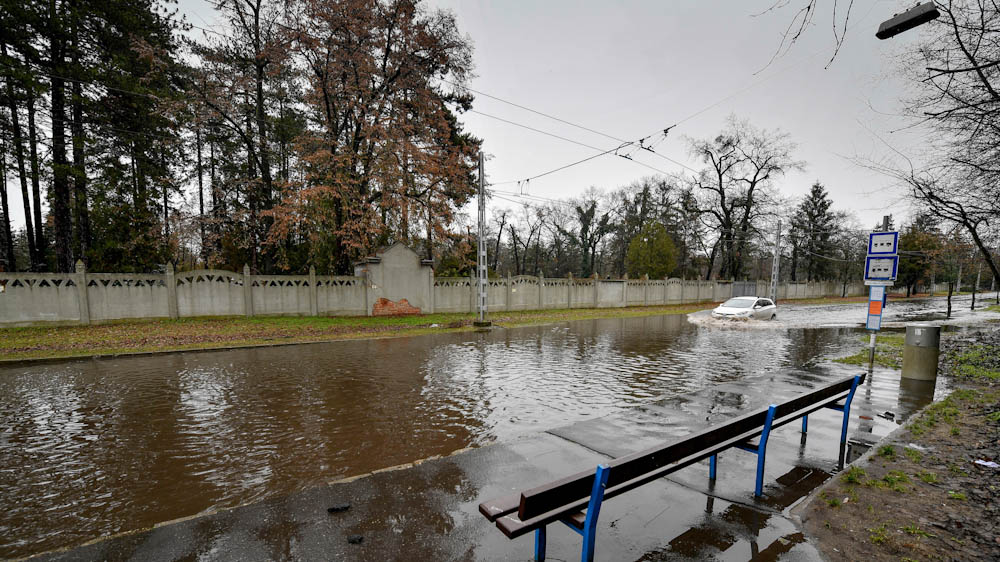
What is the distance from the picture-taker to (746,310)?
19984 mm

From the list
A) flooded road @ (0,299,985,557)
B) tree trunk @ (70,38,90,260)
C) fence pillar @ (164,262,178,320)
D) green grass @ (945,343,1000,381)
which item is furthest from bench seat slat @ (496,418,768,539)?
tree trunk @ (70,38,90,260)

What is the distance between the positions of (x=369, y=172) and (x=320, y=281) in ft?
19.1

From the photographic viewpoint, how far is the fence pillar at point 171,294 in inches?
625

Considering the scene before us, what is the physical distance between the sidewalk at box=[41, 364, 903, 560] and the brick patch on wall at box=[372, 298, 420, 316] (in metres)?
16.2

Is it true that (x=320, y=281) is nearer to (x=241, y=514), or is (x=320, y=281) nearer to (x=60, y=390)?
(x=60, y=390)

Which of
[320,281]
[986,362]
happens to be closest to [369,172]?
[320,281]

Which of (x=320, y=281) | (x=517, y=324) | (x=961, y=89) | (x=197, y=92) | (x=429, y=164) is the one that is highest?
(x=197, y=92)

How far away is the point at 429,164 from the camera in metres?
18.6

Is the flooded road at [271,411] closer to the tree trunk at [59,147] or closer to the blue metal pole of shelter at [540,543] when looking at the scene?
the blue metal pole of shelter at [540,543]

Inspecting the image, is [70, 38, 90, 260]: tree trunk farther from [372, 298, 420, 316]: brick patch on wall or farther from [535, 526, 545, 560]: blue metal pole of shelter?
[535, 526, 545, 560]: blue metal pole of shelter

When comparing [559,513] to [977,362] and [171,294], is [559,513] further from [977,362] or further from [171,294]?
[171,294]

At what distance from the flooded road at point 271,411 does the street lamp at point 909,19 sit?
5.61 metres

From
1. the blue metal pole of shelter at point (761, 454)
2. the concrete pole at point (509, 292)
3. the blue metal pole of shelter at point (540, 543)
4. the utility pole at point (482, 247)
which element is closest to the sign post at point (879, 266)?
the blue metal pole of shelter at point (761, 454)

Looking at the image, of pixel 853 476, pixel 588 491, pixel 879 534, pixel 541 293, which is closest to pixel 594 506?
pixel 588 491
